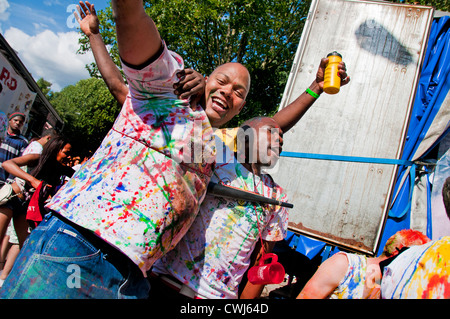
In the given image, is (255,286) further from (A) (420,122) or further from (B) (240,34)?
(B) (240,34)

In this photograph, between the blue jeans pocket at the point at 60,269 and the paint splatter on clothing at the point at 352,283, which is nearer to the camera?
the blue jeans pocket at the point at 60,269

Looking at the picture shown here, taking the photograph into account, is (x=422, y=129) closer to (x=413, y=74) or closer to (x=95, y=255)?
(x=413, y=74)

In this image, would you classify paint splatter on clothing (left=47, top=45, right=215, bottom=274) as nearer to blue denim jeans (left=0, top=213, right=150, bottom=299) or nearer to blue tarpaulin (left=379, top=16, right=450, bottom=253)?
blue denim jeans (left=0, top=213, right=150, bottom=299)

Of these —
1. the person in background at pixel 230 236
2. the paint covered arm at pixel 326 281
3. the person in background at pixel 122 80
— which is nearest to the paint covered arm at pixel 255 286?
the person in background at pixel 230 236

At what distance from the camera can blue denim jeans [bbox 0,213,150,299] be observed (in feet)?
2.75

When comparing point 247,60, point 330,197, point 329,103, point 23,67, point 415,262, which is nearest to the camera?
point 415,262

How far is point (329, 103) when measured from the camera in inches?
142

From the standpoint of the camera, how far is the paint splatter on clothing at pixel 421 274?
1.11 meters

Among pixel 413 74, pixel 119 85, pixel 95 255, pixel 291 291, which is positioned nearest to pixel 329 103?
pixel 413 74

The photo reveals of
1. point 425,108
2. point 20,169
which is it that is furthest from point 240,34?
point 20,169

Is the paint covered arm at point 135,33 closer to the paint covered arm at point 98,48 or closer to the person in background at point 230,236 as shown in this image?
the paint covered arm at point 98,48

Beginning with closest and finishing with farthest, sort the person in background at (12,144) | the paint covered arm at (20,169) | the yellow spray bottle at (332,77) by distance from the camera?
the yellow spray bottle at (332,77), the paint covered arm at (20,169), the person in background at (12,144)

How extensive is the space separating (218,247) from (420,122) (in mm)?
3750
